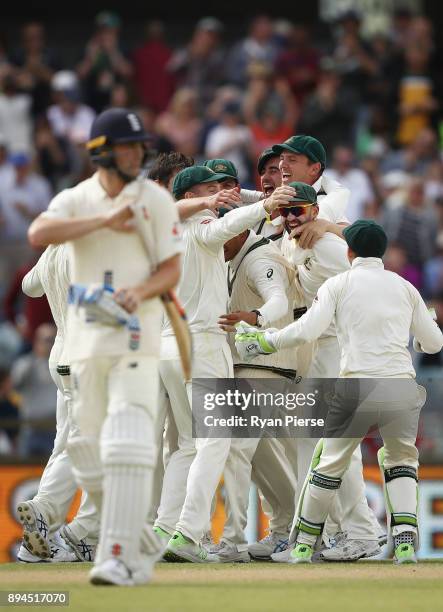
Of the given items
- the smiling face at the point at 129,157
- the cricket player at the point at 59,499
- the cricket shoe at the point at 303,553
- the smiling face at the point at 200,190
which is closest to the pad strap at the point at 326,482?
the cricket shoe at the point at 303,553

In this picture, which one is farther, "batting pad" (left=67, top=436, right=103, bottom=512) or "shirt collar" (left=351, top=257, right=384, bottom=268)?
"shirt collar" (left=351, top=257, right=384, bottom=268)

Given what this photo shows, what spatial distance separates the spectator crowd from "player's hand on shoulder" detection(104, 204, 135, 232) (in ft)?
25.1

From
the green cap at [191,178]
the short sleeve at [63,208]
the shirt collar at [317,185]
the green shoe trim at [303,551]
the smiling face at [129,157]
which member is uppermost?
the shirt collar at [317,185]

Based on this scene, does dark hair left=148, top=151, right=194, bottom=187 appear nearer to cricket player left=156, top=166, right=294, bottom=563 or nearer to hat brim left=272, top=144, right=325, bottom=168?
cricket player left=156, top=166, right=294, bottom=563

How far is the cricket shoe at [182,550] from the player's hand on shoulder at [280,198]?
210cm

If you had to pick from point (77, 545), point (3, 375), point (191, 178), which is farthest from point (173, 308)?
point (3, 375)

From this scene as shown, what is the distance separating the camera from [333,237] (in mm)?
9820

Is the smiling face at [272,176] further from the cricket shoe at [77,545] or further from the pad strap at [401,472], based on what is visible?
the cricket shoe at [77,545]

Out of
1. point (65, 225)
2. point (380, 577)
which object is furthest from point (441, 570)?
point (65, 225)

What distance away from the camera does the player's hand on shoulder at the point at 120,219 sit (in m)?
7.38

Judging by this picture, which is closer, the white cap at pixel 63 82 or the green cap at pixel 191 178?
the green cap at pixel 191 178

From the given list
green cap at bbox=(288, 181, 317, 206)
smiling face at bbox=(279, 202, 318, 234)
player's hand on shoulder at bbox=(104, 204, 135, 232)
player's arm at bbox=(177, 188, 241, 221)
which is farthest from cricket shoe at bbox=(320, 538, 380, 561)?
player's hand on shoulder at bbox=(104, 204, 135, 232)

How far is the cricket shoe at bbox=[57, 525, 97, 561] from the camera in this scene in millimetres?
9750

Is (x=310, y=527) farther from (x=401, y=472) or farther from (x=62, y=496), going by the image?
(x=62, y=496)
